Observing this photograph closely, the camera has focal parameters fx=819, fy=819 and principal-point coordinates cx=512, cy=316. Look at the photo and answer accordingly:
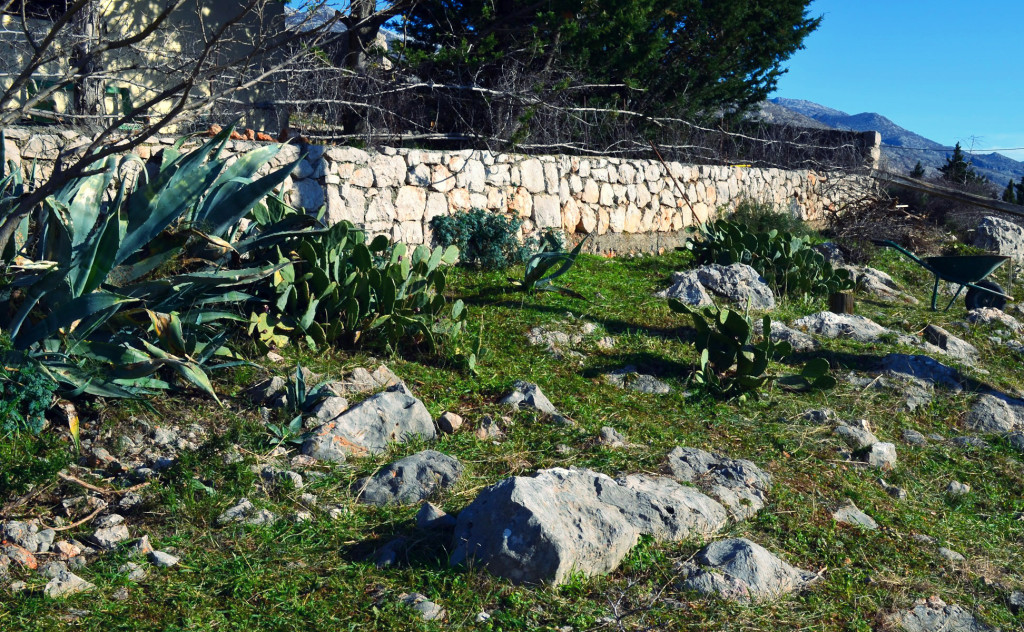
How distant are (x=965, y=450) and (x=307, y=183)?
5.02 metres

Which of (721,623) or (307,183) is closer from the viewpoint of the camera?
(721,623)

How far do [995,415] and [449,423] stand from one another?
11.0 feet

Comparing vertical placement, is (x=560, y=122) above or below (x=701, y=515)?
above

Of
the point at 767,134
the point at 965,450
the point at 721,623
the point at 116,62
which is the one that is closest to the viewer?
the point at 721,623

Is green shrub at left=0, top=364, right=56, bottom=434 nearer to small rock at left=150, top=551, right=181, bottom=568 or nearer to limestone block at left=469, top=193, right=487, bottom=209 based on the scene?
small rock at left=150, top=551, right=181, bottom=568

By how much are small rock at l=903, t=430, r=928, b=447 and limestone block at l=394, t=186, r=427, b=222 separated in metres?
4.42

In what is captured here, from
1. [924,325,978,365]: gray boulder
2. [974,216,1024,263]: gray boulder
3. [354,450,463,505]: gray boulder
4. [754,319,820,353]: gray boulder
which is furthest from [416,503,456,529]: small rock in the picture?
[974,216,1024,263]: gray boulder

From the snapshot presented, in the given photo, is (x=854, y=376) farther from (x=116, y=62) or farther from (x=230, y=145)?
(x=116, y=62)

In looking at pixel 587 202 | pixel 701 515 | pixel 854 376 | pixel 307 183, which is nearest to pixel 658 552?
pixel 701 515

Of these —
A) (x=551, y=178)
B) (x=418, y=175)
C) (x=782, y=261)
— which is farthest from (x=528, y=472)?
(x=551, y=178)

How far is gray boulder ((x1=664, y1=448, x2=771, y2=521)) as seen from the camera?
3.47 m

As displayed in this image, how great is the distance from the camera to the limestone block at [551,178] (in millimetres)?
8711

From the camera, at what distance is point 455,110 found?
26.2ft

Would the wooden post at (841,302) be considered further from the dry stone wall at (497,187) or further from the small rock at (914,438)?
the dry stone wall at (497,187)
